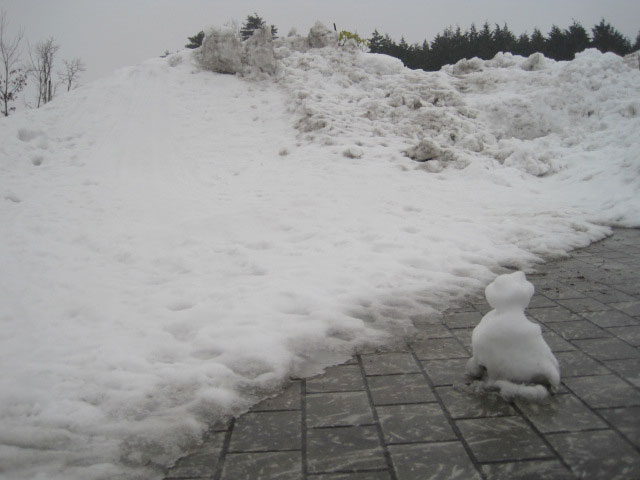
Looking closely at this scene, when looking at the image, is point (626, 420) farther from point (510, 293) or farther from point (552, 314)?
point (552, 314)

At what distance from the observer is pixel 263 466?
7.81ft

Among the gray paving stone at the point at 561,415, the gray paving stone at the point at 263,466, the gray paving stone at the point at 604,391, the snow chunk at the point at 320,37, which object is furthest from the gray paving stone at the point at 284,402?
the snow chunk at the point at 320,37

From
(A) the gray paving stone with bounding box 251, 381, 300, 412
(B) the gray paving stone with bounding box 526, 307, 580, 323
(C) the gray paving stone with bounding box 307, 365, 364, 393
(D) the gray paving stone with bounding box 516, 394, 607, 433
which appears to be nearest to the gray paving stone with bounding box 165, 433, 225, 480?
(A) the gray paving stone with bounding box 251, 381, 300, 412

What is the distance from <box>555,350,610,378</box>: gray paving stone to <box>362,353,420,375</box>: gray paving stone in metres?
0.97

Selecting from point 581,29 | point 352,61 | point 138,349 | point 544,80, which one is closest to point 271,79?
point 352,61

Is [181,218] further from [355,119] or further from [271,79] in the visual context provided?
[271,79]

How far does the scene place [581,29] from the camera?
23891 mm

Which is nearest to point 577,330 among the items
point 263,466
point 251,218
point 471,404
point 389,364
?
point 471,404

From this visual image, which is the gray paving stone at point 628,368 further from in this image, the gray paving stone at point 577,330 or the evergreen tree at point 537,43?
the evergreen tree at point 537,43

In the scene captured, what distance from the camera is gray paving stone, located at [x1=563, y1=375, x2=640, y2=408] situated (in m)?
2.74

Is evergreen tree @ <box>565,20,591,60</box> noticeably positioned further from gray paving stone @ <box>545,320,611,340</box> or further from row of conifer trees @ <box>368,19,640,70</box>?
gray paving stone @ <box>545,320,611,340</box>

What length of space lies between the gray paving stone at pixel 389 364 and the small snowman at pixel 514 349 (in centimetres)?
54

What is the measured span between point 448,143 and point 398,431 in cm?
901

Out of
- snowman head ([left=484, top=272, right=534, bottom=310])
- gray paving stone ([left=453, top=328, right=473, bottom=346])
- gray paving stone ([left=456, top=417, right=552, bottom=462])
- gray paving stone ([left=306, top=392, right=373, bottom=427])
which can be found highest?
snowman head ([left=484, top=272, right=534, bottom=310])
